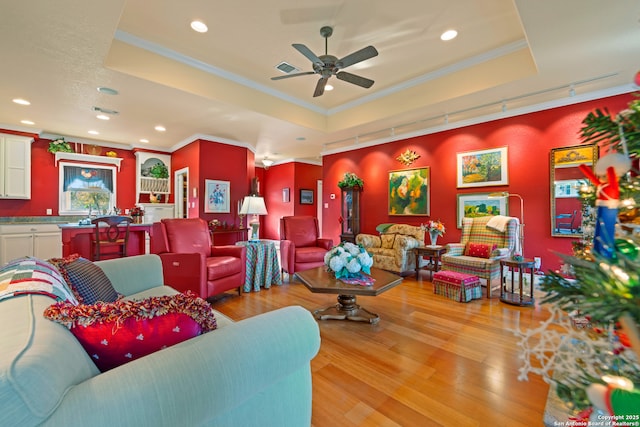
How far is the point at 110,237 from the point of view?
3842mm

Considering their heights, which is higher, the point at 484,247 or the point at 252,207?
the point at 252,207

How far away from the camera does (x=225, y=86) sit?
13.0 ft

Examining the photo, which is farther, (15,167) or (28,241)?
(15,167)

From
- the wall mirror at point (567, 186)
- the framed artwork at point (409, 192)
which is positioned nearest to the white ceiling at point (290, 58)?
the wall mirror at point (567, 186)

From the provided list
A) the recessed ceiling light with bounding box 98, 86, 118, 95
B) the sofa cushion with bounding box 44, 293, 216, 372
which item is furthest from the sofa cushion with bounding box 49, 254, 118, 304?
the recessed ceiling light with bounding box 98, 86, 118, 95

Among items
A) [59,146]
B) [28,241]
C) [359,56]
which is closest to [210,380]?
[359,56]

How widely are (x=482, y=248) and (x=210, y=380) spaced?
398 cm

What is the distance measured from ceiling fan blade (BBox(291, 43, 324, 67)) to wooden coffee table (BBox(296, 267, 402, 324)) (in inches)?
87.2

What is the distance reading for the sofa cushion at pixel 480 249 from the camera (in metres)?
3.68

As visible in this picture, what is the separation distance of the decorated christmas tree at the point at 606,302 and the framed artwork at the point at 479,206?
4.14 meters

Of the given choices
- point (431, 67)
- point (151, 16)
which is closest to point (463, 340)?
point (431, 67)

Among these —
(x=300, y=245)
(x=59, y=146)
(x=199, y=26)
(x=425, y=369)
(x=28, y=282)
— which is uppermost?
(x=199, y=26)

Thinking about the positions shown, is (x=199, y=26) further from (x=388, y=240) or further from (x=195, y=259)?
(x=388, y=240)

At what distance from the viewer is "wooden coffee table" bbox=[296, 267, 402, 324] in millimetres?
2361
